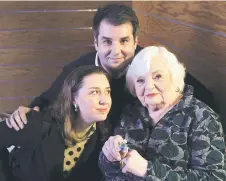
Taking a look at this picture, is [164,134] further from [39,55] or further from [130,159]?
[39,55]

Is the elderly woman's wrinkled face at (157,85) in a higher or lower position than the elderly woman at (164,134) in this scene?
higher

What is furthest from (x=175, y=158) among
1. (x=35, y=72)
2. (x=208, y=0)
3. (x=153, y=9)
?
(x=35, y=72)

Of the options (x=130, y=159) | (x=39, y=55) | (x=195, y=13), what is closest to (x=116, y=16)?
(x=195, y=13)

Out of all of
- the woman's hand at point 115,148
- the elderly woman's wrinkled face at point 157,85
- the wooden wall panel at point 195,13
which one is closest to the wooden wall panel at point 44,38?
the wooden wall panel at point 195,13

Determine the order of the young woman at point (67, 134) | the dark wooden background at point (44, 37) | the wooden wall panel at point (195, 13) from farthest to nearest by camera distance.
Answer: the dark wooden background at point (44, 37)
the wooden wall panel at point (195, 13)
the young woman at point (67, 134)

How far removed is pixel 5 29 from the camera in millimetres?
3150

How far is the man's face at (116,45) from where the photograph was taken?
1.97 meters

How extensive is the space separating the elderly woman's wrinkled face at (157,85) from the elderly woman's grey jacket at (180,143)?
61 millimetres

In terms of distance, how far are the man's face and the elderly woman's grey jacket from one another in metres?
0.42

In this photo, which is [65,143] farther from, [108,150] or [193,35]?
[193,35]

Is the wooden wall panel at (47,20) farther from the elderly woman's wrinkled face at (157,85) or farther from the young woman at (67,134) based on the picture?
the elderly woman's wrinkled face at (157,85)

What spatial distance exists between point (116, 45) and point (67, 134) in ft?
1.81

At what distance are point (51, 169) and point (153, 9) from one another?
153 cm

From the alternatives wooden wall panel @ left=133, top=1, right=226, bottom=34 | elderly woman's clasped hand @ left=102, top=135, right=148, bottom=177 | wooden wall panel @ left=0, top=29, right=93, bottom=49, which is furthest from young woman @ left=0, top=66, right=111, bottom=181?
wooden wall panel @ left=0, top=29, right=93, bottom=49
